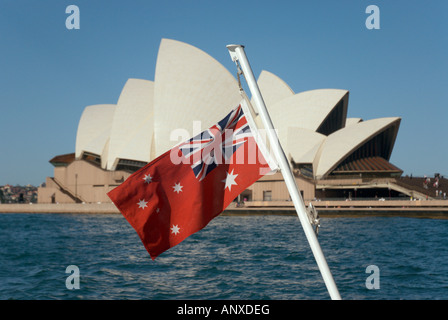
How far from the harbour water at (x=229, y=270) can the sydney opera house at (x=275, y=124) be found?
2568 centimetres

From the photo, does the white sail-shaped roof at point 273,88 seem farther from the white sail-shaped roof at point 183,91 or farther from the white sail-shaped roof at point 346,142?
the white sail-shaped roof at point 346,142

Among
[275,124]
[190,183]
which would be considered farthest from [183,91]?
[190,183]

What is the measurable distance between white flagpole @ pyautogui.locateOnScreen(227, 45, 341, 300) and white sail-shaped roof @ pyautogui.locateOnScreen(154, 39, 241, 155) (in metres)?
44.8

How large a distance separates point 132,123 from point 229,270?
43473 mm

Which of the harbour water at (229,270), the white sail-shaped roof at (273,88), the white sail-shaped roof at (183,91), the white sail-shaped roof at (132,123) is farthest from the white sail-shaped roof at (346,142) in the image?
the harbour water at (229,270)

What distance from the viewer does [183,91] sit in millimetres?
48281

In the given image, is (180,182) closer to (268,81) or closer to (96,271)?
(96,271)

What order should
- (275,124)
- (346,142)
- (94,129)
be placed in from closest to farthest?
(346,142), (275,124), (94,129)

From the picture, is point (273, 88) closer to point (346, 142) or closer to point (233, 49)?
point (346, 142)

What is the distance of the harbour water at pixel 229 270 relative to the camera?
969 centimetres

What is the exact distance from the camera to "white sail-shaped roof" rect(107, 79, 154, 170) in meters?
53.1

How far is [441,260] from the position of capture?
13820mm

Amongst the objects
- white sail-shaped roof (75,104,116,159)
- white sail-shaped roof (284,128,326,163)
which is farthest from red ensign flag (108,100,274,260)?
white sail-shaped roof (75,104,116,159)

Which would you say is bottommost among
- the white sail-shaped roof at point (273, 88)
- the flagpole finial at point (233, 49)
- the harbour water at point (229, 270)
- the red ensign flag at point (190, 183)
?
the harbour water at point (229, 270)
